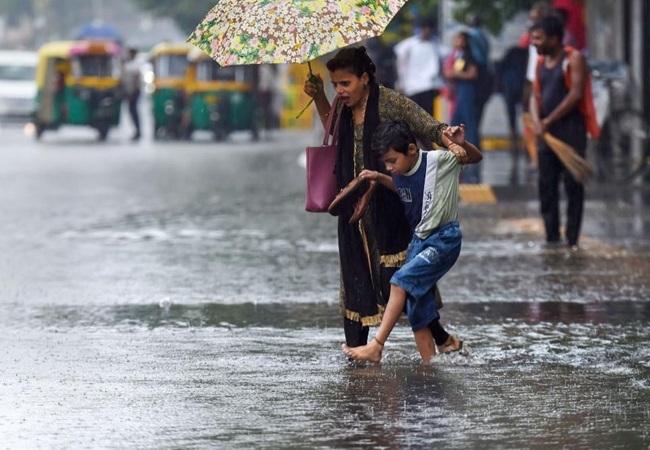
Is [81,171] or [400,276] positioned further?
[81,171]

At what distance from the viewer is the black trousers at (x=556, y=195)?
40.5 ft

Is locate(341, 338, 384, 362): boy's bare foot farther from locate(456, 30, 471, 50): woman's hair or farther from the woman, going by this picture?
locate(456, 30, 471, 50): woman's hair

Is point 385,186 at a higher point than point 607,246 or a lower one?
higher

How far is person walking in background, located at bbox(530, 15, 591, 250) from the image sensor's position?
12.0m

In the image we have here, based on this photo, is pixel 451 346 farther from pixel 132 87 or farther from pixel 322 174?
pixel 132 87

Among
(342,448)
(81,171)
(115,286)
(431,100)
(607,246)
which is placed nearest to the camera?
(342,448)

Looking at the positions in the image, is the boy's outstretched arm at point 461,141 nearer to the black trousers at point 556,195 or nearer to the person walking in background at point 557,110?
the person walking in background at point 557,110

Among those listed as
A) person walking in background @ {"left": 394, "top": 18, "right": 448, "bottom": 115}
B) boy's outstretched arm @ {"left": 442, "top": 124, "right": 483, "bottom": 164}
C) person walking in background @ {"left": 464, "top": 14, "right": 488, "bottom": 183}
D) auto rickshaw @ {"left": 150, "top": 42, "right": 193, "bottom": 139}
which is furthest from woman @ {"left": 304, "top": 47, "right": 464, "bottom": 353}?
auto rickshaw @ {"left": 150, "top": 42, "right": 193, "bottom": 139}

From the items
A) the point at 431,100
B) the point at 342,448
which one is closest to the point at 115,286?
the point at 342,448

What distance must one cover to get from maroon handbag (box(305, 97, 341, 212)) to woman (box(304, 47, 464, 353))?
0.10 feet

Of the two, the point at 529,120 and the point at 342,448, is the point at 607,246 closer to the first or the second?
the point at 529,120

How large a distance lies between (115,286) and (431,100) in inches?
355

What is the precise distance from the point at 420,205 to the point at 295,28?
0.93 m

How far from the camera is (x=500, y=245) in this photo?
12.7 metres
